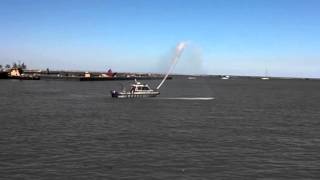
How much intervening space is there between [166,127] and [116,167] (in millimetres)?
28367

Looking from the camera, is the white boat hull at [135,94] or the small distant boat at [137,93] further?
the small distant boat at [137,93]

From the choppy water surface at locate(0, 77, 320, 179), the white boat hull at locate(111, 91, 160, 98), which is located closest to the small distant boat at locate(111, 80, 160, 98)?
the white boat hull at locate(111, 91, 160, 98)

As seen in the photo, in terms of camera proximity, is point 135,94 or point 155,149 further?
point 135,94

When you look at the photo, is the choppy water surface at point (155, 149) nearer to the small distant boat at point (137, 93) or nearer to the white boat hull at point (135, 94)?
the white boat hull at point (135, 94)

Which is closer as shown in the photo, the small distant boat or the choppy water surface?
the choppy water surface

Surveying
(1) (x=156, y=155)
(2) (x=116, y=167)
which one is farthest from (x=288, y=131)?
(2) (x=116, y=167)

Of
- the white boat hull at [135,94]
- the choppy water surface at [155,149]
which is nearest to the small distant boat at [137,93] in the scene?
the white boat hull at [135,94]

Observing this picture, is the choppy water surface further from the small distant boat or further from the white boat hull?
the small distant boat

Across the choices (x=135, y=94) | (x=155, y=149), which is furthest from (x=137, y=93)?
(x=155, y=149)

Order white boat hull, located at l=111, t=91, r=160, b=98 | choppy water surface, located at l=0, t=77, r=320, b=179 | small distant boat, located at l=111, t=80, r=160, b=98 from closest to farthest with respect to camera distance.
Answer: choppy water surface, located at l=0, t=77, r=320, b=179, white boat hull, located at l=111, t=91, r=160, b=98, small distant boat, located at l=111, t=80, r=160, b=98

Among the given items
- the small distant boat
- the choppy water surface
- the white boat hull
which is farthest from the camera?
the small distant boat

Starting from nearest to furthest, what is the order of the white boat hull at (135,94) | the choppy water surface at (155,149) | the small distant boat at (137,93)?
the choppy water surface at (155,149) < the white boat hull at (135,94) < the small distant boat at (137,93)

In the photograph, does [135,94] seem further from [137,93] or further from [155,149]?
[155,149]

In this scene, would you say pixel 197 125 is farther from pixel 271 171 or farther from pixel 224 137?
pixel 271 171
